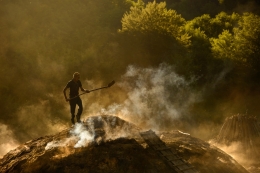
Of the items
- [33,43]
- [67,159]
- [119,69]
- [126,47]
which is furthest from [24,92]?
[67,159]

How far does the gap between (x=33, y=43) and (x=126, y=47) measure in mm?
9793

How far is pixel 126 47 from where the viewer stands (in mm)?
26781

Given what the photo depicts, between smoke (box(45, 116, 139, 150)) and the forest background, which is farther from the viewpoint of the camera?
the forest background

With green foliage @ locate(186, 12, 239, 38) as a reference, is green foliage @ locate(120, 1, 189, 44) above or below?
below

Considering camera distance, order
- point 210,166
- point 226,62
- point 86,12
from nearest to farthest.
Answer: point 210,166 → point 226,62 → point 86,12

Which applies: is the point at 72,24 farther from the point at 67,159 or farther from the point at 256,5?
the point at 256,5

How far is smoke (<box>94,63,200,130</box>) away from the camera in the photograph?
20.2 metres

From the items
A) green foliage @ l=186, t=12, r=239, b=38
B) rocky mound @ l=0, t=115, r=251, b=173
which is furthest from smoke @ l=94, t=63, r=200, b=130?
green foliage @ l=186, t=12, r=239, b=38

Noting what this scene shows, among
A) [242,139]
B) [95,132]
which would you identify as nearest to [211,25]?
[242,139]

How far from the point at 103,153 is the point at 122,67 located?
19020 millimetres

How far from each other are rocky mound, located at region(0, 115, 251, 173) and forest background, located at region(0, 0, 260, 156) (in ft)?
34.9

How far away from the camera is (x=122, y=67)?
25.4 m

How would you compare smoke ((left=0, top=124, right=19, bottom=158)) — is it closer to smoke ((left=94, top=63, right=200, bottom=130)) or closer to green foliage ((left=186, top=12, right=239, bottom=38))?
smoke ((left=94, top=63, right=200, bottom=130))

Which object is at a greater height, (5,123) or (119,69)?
→ (119,69)
